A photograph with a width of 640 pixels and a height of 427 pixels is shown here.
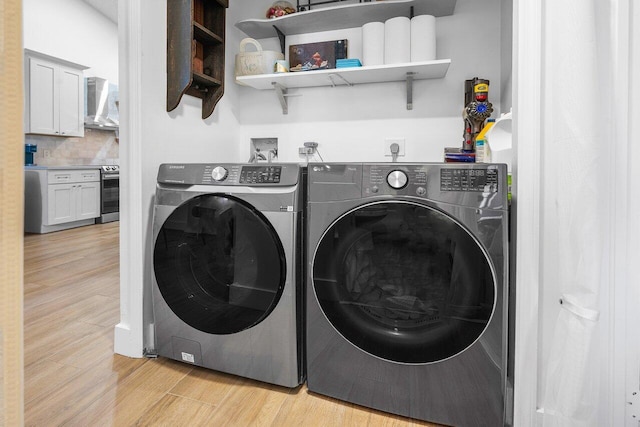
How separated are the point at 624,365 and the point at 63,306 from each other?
8.43ft

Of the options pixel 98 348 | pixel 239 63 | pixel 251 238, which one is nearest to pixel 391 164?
pixel 251 238

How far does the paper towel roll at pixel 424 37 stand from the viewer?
1747 millimetres

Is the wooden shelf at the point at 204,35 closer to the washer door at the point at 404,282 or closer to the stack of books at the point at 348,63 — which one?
the stack of books at the point at 348,63

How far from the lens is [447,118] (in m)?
1.92

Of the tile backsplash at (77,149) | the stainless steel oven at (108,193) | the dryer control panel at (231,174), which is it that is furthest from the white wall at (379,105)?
the tile backsplash at (77,149)

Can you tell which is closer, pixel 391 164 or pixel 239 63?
pixel 391 164

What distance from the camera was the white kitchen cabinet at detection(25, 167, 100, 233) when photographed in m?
4.14

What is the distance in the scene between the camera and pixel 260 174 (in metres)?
1.31

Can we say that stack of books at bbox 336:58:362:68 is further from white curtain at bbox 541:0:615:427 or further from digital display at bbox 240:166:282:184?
white curtain at bbox 541:0:615:427

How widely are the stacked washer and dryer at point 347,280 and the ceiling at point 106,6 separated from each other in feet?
17.2

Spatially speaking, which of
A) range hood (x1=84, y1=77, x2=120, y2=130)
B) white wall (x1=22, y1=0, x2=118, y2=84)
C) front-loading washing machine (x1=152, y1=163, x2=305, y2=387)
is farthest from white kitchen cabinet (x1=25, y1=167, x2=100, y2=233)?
front-loading washing machine (x1=152, y1=163, x2=305, y2=387)

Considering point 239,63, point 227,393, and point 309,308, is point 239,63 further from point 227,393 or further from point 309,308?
point 227,393

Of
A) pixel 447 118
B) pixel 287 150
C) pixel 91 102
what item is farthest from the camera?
pixel 91 102

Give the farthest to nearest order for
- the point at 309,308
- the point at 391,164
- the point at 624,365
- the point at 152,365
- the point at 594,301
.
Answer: the point at 152,365, the point at 309,308, the point at 391,164, the point at 624,365, the point at 594,301
